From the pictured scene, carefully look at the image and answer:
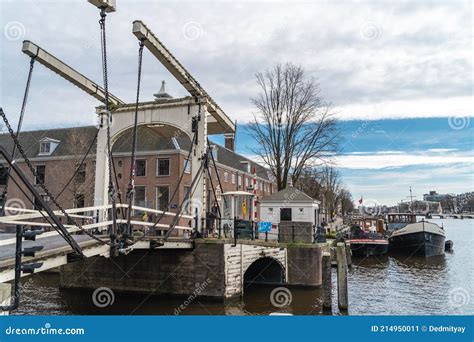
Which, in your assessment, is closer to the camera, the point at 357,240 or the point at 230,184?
the point at 357,240

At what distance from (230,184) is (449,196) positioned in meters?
127

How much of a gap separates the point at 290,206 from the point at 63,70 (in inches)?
578

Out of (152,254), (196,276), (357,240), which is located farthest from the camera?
(357,240)

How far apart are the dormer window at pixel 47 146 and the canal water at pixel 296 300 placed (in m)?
15.8

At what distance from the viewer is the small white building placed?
70.3 ft

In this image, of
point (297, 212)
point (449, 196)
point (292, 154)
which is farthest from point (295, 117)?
point (449, 196)

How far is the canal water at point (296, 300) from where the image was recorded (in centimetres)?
1173

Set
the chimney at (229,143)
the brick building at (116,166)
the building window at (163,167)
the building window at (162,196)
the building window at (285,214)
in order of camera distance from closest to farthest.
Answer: the building window at (285,214) < the brick building at (116,166) < the building window at (162,196) < the building window at (163,167) < the chimney at (229,143)

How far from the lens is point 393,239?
1194 inches

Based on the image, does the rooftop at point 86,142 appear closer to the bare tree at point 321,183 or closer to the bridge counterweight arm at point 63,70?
the bare tree at point 321,183

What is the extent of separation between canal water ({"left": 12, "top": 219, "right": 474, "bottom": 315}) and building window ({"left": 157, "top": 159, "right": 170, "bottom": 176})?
10.9 metres

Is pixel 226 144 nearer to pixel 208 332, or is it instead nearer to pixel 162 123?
pixel 162 123

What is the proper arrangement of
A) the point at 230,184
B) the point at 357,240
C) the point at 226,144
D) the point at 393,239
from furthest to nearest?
1. the point at 226,144
2. the point at 230,184
3. the point at 393,239
4. the point at 357,240

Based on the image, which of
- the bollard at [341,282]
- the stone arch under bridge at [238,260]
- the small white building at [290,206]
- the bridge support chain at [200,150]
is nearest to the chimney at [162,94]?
the small white building at [290,206]
